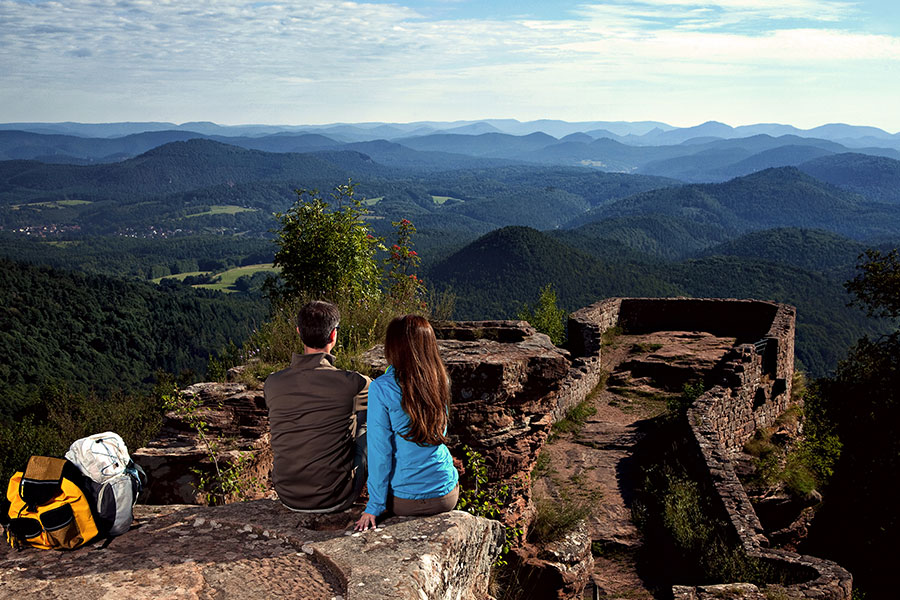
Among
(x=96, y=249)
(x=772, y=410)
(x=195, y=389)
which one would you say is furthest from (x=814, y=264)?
(x=96, y=249)

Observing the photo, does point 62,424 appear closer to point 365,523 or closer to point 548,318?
point 548,318

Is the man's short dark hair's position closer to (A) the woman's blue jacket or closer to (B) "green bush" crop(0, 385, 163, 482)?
(A) the woman's blue jacket

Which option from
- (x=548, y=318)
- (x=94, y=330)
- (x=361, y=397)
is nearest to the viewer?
(x=361, y=397)

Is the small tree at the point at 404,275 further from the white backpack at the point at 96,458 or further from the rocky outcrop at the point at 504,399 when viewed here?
the white backpack at the point at 96,458

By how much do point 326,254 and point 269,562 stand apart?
8400 millimetres

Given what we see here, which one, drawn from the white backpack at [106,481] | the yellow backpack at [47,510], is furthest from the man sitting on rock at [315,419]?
the yellow backpack at [47,510]

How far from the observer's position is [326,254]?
37.5ft

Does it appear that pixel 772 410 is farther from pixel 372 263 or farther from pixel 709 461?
pixel 372 263

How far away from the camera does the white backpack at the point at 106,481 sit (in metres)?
3.64

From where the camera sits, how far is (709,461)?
9.40 m

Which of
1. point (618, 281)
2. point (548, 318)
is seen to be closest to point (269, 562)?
point (548, 318)

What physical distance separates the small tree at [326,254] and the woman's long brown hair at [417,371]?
7348mm

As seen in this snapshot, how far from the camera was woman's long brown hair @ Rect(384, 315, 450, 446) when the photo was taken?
143 inches

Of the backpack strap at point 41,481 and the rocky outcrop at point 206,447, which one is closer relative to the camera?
the backpack strap at point 41,481
